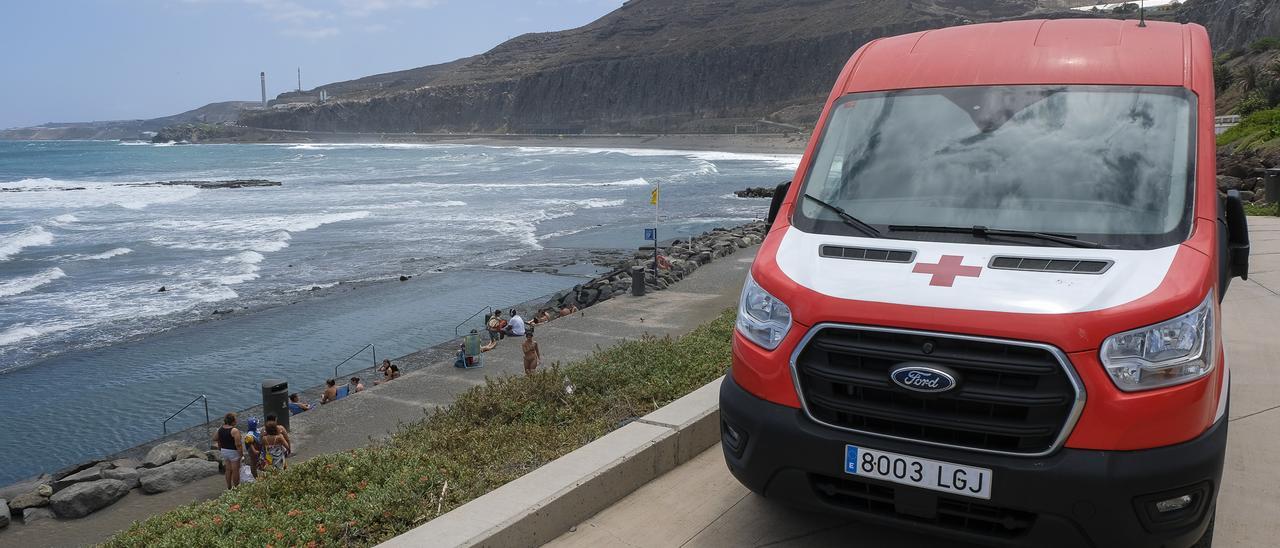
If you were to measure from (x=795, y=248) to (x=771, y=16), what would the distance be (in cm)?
18388

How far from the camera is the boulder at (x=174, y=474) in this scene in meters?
12.0

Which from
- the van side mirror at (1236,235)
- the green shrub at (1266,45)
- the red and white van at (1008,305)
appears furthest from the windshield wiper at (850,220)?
the green shrub at (1266,45)

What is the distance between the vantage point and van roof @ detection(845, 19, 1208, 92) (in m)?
4.46

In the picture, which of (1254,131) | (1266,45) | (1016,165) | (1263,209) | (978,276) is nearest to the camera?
(978,276)

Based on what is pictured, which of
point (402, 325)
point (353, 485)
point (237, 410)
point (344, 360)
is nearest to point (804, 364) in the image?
point (353, 485)

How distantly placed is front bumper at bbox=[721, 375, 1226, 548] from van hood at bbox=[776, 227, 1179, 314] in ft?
1.71

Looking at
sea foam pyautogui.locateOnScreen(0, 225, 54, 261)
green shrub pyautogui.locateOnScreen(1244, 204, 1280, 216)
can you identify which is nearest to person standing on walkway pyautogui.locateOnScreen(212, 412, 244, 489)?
green shrub pyautogui.locateOnScreen(1244, 204, 1280, 216)

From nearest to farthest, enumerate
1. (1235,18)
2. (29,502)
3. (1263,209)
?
1. (29,502)
2. (1263,209)
3. (1235,18)

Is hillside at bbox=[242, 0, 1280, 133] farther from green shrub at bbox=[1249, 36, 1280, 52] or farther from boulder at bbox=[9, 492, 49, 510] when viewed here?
boulder at bbox=[9, 492, 49, 510]

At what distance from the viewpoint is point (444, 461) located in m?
5.50

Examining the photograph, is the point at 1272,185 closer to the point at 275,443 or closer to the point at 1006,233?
the point at 1006,233

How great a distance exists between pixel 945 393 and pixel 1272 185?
17885mm

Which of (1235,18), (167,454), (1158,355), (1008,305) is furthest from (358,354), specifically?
(1235,18)

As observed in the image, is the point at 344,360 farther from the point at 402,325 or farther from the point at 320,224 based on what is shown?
the point at 320,224
